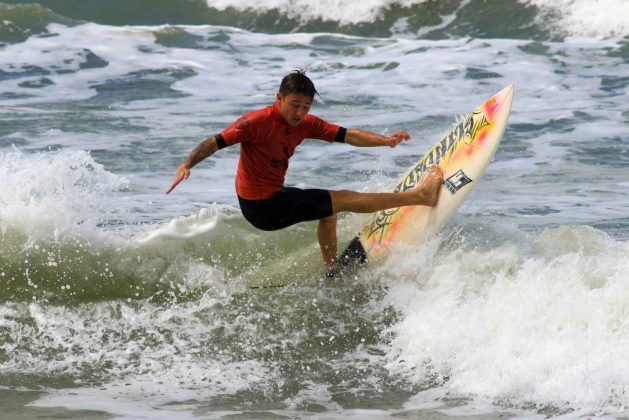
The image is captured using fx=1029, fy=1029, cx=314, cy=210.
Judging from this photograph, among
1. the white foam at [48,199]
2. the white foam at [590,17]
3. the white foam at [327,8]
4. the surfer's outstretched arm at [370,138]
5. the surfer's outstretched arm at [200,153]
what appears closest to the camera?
the surfer's outstretched arm at [200,153]

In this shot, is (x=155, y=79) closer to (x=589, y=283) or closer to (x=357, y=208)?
(x=357, y=208)

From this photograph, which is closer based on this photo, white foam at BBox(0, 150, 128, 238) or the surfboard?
the surfboard

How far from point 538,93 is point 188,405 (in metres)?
9.44

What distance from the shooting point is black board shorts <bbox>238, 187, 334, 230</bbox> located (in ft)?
20.1

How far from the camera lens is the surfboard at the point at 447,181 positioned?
20.9 feet

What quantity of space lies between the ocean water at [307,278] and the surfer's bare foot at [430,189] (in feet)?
0.77

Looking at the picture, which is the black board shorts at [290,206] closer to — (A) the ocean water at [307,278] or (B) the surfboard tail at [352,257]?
(A) the ocean water at [307,278]

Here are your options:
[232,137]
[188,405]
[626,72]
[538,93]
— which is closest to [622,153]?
[538,93]

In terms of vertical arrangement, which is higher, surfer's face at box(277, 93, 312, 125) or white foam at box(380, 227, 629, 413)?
surfer's face at box(277, 93, 312, 125)

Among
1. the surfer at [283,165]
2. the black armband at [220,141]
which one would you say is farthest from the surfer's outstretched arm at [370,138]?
the black armband at [220,141]

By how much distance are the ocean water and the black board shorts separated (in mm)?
526

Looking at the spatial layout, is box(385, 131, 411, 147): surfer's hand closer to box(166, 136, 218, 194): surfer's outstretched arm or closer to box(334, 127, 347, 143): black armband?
box(334, 127, 347, 143): black armband

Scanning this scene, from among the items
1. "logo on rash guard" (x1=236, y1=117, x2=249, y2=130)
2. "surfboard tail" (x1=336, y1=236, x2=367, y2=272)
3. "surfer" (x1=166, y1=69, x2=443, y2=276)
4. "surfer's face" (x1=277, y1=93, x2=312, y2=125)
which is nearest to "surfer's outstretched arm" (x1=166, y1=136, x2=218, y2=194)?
"surfer" (x1=166, y1=69, x2=443, y2=276)

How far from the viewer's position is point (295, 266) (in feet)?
23.3
